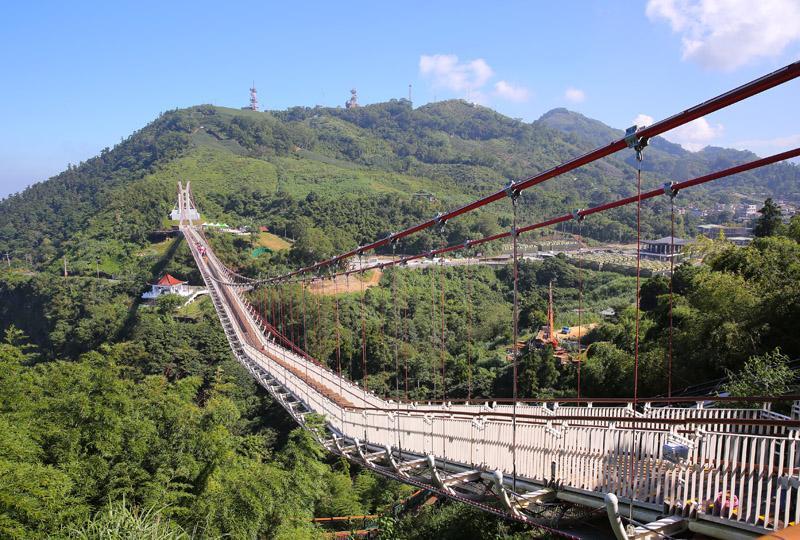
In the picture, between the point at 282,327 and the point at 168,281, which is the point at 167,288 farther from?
the point at 282,327

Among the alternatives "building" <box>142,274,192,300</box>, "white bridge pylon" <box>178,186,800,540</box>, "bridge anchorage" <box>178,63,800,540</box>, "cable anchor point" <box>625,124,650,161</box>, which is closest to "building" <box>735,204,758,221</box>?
"building" <box>142,274,192,300</box>

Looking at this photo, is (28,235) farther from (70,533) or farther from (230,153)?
(70,533)

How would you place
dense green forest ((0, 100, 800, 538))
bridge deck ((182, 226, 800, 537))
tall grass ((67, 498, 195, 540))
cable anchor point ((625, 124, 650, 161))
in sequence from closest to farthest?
1. bridge deck ((182, 226, 800, 537))
2. cable anchor point ((625, 124, 650, 161))
3. tall grass ((67, 498, 195, 540))
4. dense green forest ((0, 100, 800, 538))

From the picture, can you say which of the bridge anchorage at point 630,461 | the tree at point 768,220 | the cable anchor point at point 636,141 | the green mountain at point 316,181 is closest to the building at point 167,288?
the green mountain at point 316,181

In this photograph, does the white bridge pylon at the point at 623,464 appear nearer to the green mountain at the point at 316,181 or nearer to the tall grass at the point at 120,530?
the tall grass at the point at 120,530

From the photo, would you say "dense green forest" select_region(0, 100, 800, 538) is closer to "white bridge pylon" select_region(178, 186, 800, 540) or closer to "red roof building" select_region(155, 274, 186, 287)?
"red roof building" select_region(155, 274, 186, 287)

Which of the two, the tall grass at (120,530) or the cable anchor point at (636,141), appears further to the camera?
the tall grass at (120,530)

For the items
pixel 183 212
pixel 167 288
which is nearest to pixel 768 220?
pixel 167 288
